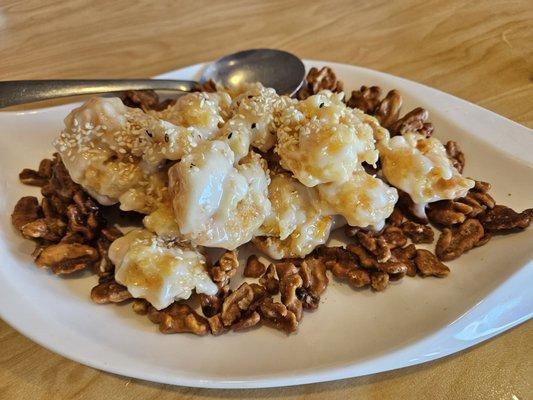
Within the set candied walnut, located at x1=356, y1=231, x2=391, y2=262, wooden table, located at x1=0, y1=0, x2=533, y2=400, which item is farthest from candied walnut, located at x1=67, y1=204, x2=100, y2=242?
wooden table, located at x1=0, y1=0, x2=533, y2=400

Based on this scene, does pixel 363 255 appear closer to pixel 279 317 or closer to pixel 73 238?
pixel 279 317

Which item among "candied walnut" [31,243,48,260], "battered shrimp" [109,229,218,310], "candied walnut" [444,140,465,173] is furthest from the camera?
"candied walnut" [444,140,465,173]

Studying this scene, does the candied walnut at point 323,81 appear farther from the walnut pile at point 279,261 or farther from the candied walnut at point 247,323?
the candied walnut at point 247,323

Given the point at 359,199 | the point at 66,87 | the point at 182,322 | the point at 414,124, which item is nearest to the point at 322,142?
the point at 359,199

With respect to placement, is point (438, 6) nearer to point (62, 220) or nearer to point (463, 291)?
point (463, 291)

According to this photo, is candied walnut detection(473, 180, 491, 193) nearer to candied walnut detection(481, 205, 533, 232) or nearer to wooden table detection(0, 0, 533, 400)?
candied walnut detection(481, 205, 533, 232)

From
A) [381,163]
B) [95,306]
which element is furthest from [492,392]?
[95,306]

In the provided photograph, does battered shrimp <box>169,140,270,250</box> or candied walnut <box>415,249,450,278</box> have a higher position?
battered shrimp <box>169,140,270,250</box>
